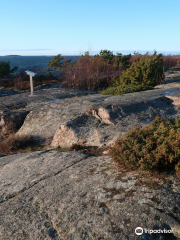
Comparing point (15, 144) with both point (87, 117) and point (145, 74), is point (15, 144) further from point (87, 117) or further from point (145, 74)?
point (145, 74)

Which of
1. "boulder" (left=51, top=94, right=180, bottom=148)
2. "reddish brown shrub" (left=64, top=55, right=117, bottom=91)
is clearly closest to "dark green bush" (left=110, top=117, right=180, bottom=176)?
"boulder" (left=51, top=94, right=180, bottom=148)

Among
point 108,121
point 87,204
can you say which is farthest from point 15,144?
point 87,204

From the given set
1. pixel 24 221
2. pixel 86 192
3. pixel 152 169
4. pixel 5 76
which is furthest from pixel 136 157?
pixel 5 76

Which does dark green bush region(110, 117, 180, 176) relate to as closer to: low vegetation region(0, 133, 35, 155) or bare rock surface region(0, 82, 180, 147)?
bare rock surface region(0, 82, 180, 147)

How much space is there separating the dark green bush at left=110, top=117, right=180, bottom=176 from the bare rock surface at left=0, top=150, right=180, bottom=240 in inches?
6.9

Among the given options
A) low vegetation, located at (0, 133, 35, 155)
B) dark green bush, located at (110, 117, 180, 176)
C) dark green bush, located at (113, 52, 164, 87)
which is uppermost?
dark green bush, located at (113, 52, 164, 87)

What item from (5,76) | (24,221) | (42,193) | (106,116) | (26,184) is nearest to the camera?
(24,221)

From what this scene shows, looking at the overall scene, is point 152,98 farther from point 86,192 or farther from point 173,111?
point 86,192

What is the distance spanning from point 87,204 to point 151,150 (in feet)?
3.97

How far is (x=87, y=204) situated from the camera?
2607mm

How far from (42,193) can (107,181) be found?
87 cm

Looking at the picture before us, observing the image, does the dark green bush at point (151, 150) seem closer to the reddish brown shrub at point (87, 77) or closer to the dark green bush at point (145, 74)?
the dark green bush at point (145, 74)

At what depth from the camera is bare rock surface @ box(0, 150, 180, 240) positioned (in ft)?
7.29

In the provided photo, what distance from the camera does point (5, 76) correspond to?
19.5 metres
